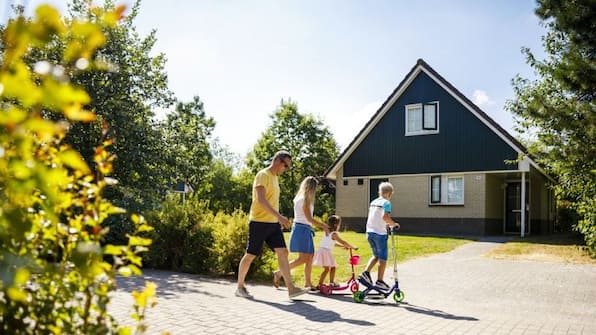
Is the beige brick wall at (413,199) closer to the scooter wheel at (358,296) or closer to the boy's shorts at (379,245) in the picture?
the boy's shorts at (379,245)

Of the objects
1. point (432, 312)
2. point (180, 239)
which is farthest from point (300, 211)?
point (180, 239)

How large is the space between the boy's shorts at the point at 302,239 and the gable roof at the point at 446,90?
14.7 m

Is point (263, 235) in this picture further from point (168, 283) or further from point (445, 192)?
point (445, 192)

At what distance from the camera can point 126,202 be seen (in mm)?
13141

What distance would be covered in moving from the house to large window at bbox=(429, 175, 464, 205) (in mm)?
42

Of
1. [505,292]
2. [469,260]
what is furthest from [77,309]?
[469,260]

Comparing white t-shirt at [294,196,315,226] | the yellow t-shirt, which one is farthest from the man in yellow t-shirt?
white t-shirt at [294,196,315,226]

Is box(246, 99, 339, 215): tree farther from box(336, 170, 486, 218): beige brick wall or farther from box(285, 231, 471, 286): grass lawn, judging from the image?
box(285, 231, 471, 286): grass lawn

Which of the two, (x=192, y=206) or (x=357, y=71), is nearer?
(x=192, y=206)

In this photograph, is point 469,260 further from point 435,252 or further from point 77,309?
point 77,309

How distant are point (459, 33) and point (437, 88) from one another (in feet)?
39.8

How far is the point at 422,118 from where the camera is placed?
973 inches

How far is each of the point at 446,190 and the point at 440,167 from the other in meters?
1.06

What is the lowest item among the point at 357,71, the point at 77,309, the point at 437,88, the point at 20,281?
the point at 77,309
